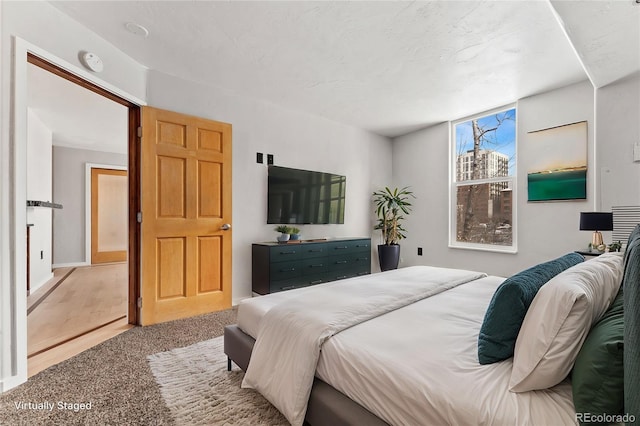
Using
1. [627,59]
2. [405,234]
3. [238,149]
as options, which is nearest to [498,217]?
[405,234]

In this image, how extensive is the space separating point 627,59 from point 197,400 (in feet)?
13.3

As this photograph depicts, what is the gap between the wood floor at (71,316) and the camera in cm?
230

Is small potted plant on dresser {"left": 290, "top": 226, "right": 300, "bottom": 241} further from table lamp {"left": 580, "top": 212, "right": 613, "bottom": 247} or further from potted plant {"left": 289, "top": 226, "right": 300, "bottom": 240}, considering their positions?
table lamp {"left": 580, "top": 212, "right": 613, "bottom": 247}

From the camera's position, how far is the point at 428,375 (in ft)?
3.26

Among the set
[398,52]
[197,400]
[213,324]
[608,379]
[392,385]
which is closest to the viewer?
[608,379]

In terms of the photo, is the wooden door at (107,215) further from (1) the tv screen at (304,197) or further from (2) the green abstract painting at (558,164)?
(2) the green abstract painting at (558,164)

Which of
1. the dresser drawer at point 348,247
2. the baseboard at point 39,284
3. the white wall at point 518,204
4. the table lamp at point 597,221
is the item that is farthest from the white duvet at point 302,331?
the baseboard at point 39,284

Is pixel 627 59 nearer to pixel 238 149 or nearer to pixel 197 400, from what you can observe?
pixel 238 149

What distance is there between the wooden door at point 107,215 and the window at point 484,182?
6.88 meters

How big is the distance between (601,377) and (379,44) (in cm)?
259

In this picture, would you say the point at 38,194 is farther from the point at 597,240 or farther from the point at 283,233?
the point at 597,240

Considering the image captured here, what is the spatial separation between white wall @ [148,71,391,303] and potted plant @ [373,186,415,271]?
336 mm

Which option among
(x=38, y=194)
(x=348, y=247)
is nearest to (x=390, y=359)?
(x=348, y=247)

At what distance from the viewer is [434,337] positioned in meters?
1.25
